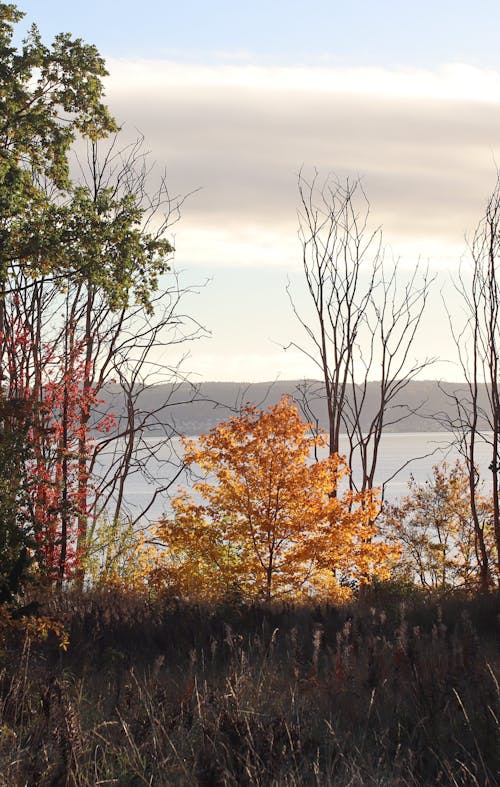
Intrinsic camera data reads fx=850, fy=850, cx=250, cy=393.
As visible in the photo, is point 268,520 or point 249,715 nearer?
point 249,715

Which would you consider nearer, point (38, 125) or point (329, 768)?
point (329, 768)

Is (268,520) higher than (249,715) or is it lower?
lower

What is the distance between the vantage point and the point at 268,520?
16031 millimetres

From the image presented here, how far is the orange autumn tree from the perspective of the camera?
1614cm

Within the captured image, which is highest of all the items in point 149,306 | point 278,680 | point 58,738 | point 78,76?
point 78,76

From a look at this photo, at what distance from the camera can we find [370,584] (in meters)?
16.8

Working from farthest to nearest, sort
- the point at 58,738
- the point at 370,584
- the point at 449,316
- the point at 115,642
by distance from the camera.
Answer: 1. the point at 449,316
2. the point at 370,584
3. the point at 115,642
4. the point at 58,738

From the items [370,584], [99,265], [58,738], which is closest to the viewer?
[58,738]

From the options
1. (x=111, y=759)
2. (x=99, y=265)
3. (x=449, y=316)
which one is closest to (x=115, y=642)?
(x=111, y=759)

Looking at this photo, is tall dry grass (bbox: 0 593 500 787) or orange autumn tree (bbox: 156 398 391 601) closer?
tall dry grass (bbox: 0 593 500 787)

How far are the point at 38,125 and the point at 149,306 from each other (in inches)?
149

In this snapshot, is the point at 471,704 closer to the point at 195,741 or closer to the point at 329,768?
the point at 329,768

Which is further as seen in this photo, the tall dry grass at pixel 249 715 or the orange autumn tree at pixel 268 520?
the orange autumn tree at pixel 268 520

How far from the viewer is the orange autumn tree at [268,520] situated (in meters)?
16.1
